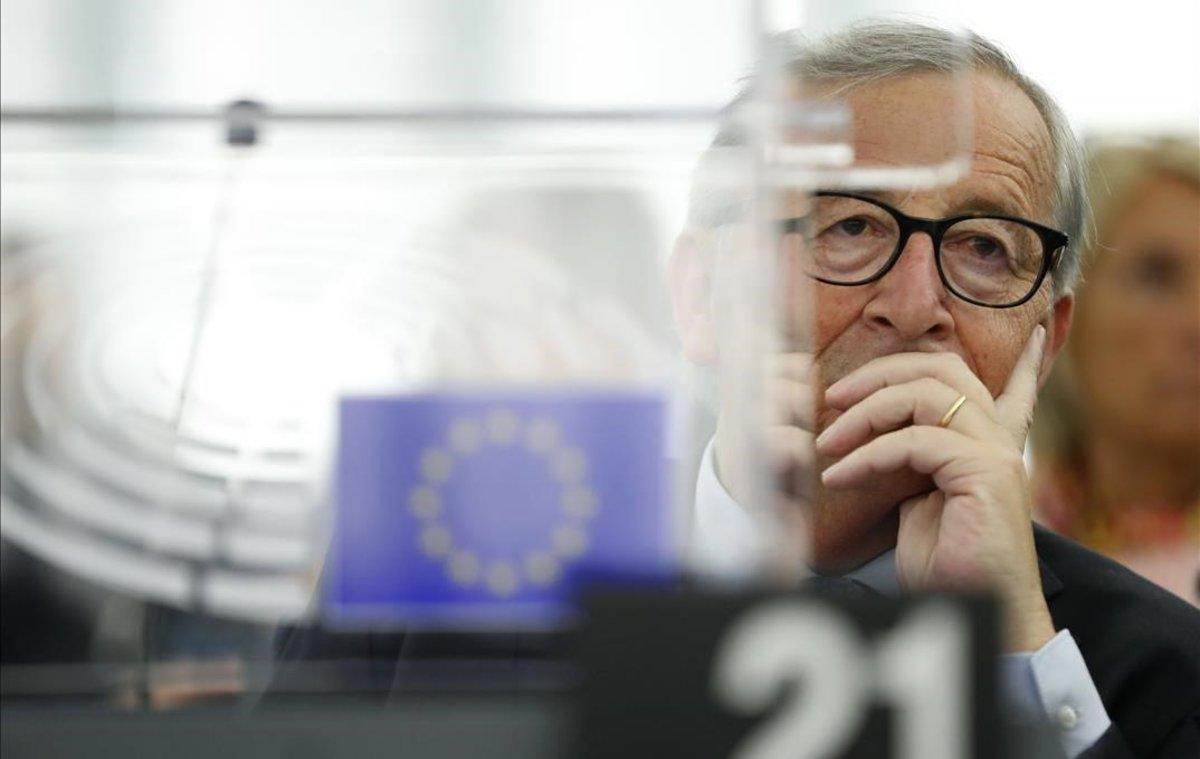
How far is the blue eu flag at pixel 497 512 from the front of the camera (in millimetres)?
691

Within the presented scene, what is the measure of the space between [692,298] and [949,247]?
626 millimetres

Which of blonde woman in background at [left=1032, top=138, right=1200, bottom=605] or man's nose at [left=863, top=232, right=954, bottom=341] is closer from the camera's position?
man's nose at [left=863, top=232, right=954, bottom=341]

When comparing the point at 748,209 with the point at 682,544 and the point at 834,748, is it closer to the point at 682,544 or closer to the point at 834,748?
the point at 682,544

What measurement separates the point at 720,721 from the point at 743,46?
351 millimetres

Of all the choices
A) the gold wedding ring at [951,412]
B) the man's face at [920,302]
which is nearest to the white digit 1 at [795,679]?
the man's face at [920,302]

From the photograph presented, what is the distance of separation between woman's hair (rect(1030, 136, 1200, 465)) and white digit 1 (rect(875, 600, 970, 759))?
1.83 metres

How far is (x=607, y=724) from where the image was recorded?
56 centimetres

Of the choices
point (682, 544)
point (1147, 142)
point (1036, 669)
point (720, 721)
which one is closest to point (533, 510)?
point (682, 544)

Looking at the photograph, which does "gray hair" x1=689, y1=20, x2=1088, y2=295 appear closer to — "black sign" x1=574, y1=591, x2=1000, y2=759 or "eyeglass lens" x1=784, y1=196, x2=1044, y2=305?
"eyeglass lens" x1=784, y1=196, x2=1044, y2=305

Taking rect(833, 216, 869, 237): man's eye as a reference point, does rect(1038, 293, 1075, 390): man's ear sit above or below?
below

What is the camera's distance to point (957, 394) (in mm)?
1313

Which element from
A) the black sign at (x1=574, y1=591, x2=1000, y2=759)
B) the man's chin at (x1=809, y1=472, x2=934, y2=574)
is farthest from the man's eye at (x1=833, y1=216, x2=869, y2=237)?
the black sign at (x1=574, y1=591, x2=1000, y2=759)

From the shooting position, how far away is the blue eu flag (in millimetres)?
691

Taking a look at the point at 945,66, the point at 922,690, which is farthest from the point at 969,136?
→ the point at 922,690
